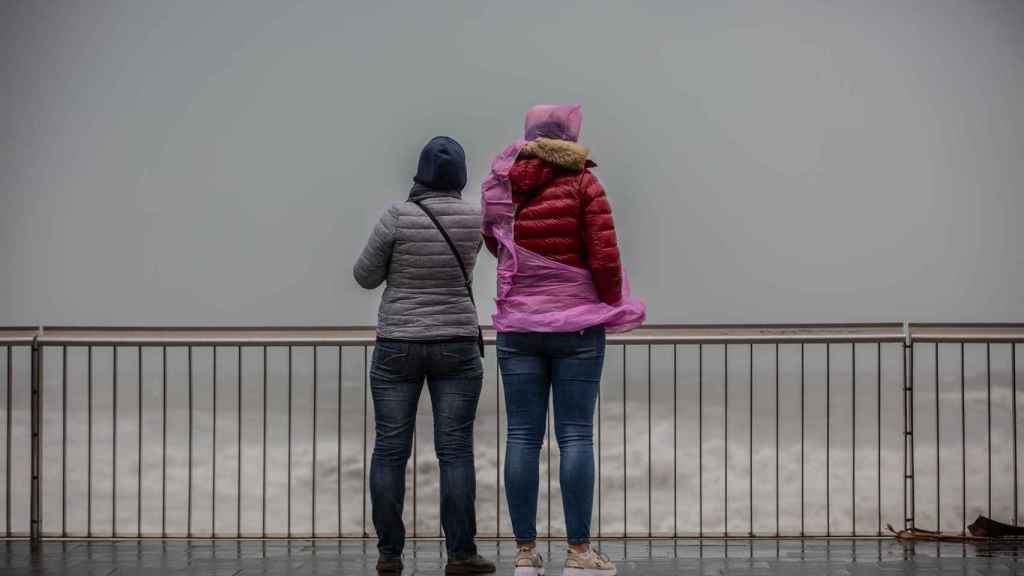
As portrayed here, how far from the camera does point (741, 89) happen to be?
10.4 meters

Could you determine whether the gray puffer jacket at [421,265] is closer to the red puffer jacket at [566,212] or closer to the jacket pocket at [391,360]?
the jacket pocket at [391,360]

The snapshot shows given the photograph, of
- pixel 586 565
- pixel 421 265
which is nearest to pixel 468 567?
pixel 586 565

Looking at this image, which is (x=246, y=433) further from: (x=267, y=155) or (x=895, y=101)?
(x=895, y=101)

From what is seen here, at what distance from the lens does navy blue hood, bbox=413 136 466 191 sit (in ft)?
15.4

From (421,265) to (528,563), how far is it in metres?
1.08

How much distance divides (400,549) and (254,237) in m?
6.02

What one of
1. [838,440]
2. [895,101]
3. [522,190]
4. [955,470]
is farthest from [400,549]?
[895,101]

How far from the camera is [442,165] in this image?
4699mm

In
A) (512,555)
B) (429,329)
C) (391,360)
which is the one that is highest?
(429,329)

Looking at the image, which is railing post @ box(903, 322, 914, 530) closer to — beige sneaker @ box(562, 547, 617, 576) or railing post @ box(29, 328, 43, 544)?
beige sneaker @ box(562, 547, 617, 576)

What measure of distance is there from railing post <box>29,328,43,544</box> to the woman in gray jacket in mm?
2148

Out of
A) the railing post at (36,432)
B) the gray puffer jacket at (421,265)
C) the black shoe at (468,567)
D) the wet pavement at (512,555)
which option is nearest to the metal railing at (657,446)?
the railing post at (36,432)

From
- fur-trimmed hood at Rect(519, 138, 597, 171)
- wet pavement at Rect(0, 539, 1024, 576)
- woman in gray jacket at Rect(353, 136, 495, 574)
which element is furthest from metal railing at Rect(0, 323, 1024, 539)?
fur-trimmed hood at Rect(519, 138, 597, 171)

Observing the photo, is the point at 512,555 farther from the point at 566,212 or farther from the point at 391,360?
the point at 566,212
